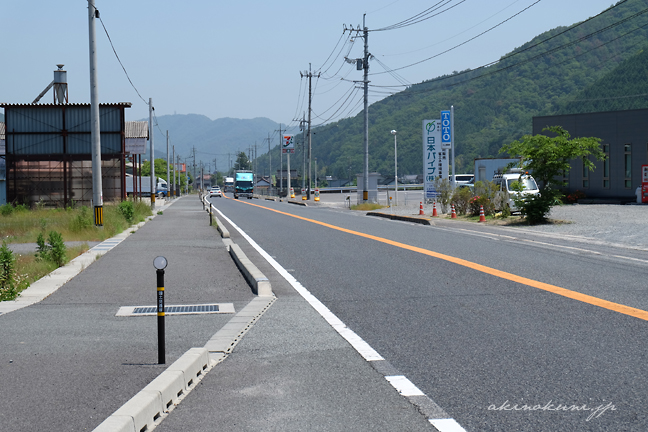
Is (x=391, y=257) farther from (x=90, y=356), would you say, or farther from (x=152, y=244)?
(x=90, y=356)

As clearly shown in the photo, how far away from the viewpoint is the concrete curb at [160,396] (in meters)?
4.25

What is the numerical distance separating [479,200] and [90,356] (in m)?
25.3

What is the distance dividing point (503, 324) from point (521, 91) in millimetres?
95073

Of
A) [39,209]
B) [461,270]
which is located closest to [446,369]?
[461,270]

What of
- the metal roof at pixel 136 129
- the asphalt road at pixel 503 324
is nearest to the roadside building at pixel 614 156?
the asphalt road at pixel 503 324

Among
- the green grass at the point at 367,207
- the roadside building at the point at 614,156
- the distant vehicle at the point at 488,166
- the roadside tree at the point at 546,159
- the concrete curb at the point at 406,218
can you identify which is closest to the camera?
the roadside tree at the point at 546,159

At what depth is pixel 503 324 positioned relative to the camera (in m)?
7.56

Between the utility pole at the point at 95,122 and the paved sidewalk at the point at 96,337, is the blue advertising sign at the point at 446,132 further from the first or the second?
the paved sidewalk at the point at 96,337

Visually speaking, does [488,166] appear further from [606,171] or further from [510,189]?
[510,189]

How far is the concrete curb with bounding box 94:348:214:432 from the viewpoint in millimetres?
4246

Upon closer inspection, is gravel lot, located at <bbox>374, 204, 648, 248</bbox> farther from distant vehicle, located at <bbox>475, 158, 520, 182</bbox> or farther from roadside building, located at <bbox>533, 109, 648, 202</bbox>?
distant vehicle, located at <bbox>475, 158, 520, 182</bbox>

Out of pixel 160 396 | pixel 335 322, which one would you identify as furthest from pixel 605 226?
pixel 160 396

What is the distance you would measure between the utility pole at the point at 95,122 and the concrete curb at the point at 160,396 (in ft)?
54.5

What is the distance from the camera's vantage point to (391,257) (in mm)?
14547
